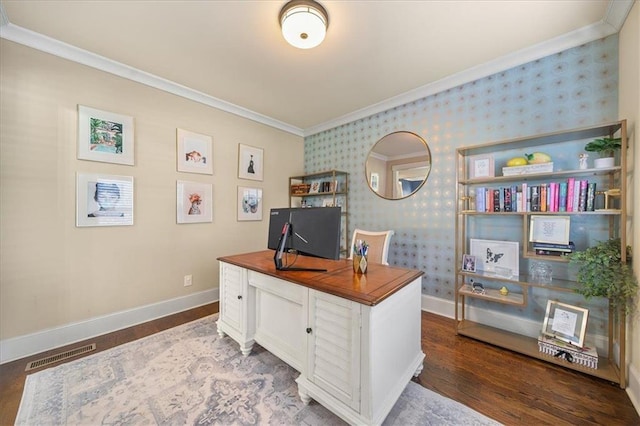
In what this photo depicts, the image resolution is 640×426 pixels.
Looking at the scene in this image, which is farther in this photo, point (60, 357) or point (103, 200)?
point (103, 200)

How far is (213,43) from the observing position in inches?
80.6

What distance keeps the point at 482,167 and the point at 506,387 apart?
5.87 feet

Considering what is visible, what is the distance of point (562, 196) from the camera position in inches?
74.2

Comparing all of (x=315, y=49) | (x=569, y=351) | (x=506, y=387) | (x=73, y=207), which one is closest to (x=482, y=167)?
(x=569, y=351)

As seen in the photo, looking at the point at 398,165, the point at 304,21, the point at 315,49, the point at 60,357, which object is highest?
the point at 315,49

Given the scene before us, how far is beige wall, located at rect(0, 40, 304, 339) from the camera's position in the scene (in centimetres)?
192

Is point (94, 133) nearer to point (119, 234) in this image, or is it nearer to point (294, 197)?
point (119, 234)

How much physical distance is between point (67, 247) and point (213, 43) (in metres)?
2.22

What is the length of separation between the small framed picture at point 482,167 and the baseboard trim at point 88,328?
11.2 feet

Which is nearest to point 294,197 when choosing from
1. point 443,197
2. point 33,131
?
point 443,197

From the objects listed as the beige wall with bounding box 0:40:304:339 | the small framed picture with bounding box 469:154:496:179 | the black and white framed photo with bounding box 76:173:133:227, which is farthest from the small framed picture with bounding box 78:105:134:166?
the small framed picture with bounding box 469:154:496:179

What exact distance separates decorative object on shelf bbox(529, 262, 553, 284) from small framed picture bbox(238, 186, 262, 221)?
3242 mm

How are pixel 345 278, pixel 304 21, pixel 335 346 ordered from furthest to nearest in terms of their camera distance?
1. pixel 304 21
2. pixel 345 278
3. pixel 335 346

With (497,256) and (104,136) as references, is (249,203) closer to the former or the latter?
(104,136)
